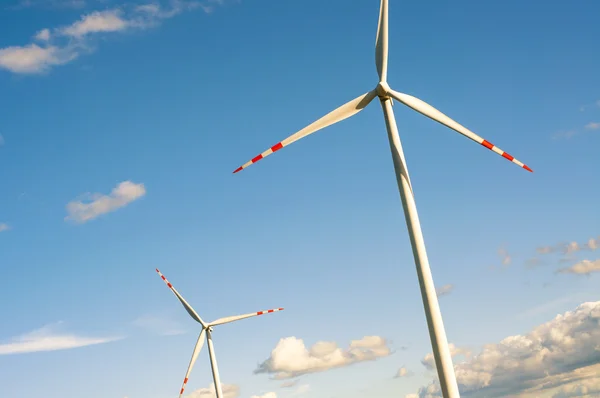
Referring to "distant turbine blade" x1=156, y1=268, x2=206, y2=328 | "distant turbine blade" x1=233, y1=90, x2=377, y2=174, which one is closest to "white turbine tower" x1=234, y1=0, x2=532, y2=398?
"distant turbine blade" x1=233, y1=90, x2=377, y2=174

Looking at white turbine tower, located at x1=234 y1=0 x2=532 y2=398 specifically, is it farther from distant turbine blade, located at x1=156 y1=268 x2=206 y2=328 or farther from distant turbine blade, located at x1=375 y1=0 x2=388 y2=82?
distant turbine blade, located at x1=156 y1=268 x2=206 y2=328

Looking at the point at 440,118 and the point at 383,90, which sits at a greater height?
the point at 383,90

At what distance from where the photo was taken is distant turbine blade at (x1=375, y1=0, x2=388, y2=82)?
43406mm

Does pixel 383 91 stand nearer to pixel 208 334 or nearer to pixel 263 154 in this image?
pixel 263 154

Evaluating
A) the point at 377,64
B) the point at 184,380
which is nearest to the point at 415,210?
the point at 377,64

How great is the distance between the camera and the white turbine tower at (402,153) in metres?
34.9

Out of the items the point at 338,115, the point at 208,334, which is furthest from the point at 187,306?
the point at 338,115

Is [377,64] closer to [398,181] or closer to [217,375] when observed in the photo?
[398,181]

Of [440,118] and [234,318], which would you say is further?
[234,318]

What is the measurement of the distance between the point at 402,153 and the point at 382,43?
8.72 meters

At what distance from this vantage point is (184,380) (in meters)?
82.5

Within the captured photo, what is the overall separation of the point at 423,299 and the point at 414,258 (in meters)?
2.41

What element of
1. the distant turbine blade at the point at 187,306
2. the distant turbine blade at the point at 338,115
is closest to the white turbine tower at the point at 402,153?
the distant turbine blade at the point at 338,115

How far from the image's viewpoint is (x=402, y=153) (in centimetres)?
4006
